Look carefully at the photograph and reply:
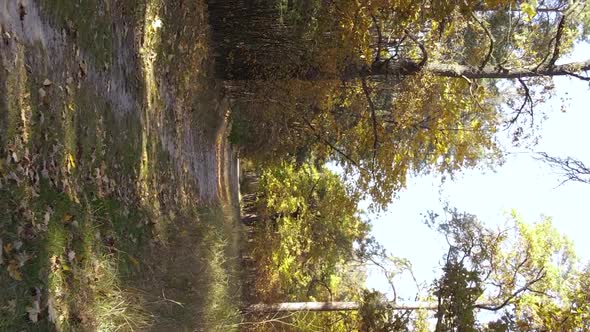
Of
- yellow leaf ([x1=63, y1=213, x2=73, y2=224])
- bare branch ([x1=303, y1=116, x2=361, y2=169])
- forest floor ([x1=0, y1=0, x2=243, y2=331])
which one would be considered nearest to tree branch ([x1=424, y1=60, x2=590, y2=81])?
bare branch ([x1=303, y1=116, x2=361, y2=169])

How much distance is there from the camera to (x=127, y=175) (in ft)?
20.6

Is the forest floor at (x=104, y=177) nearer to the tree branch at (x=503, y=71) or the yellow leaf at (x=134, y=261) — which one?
the yellow leaf at (x=134, y=261)

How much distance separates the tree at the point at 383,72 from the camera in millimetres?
9352

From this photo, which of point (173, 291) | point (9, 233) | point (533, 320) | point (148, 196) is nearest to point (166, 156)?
point (148, 196)

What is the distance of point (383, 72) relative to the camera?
1012 cm

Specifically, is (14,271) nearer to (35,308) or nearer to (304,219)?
(35,308)

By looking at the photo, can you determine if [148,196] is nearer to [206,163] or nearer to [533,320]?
[206,163]

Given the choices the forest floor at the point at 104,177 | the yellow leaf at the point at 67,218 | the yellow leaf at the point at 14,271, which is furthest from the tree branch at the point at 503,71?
the yellow leaf at the point at 14,271

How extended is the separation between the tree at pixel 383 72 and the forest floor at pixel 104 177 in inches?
71.8

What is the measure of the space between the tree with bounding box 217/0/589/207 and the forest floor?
5.98ft

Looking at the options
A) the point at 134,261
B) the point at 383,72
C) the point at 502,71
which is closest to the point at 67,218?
the point at 134,261

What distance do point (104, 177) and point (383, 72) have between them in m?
6.15

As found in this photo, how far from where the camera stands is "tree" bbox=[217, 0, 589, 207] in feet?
30.7

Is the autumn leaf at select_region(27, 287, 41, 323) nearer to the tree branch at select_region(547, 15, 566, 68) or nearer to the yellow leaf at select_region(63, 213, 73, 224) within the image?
the yellow leaf at select_region(63, 213, 73, 224)
